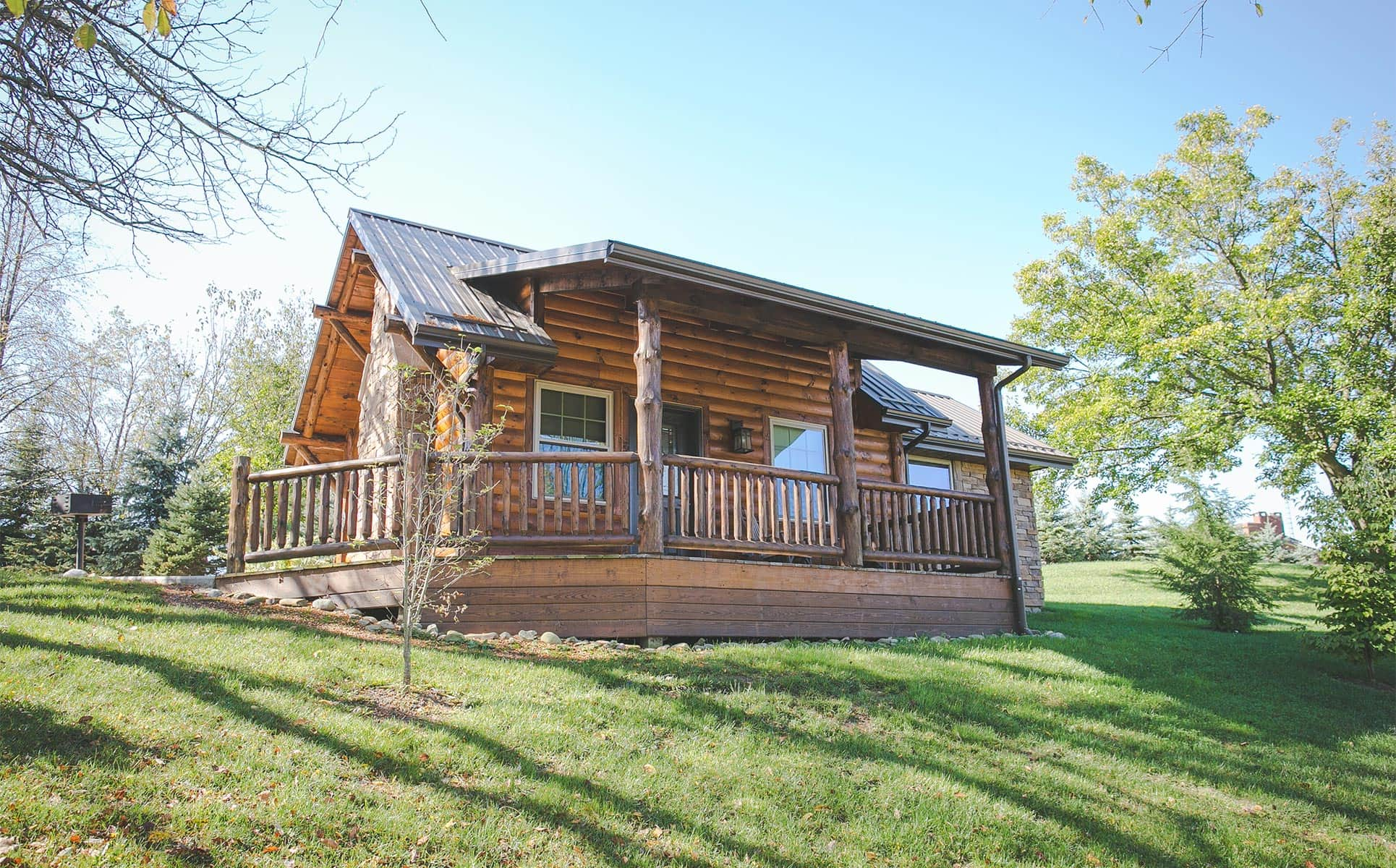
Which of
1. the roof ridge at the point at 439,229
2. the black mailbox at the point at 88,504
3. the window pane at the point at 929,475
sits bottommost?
the black mailbox at the point at 88,504

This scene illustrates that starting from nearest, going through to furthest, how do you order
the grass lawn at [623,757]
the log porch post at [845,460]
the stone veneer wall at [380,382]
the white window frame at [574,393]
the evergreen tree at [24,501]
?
the grass lawn at [623,757]
the log porch post at [845,460]
the white window frame at [574,393]
the stone veneer wall at [380,382]
the evergreen tree at [24,501]

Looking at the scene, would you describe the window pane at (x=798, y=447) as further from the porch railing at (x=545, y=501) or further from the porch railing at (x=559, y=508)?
the porch railing at (x=545, y=501)

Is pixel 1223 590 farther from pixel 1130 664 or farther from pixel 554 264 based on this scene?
pixel 554 264

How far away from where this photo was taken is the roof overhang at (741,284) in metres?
9.45

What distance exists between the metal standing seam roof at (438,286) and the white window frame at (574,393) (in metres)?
1.03

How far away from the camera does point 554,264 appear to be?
9727 millimetres

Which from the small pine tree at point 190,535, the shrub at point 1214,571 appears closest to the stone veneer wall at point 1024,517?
the shrub at point 1214,571

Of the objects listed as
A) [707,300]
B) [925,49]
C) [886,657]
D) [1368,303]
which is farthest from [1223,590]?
[925,49]

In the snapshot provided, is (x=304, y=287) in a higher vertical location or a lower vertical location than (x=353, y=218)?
higher

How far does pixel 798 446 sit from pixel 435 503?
6.69 m

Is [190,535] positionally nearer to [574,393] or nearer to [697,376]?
[574,393]

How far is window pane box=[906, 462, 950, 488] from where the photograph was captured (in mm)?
16453

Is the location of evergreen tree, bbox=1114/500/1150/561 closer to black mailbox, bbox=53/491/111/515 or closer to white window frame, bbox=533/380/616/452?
white window frame, bbox=533/380/616/452

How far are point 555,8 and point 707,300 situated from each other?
5248mm
